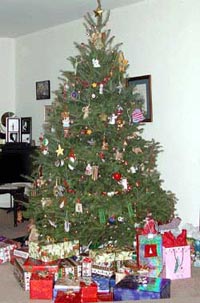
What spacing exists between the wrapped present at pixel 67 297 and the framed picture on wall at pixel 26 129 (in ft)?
12.0

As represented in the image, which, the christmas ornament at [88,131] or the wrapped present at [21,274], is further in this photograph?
the christmas ornament at [88,131]

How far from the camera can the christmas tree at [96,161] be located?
11.9ft

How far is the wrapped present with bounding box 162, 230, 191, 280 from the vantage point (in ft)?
11.8

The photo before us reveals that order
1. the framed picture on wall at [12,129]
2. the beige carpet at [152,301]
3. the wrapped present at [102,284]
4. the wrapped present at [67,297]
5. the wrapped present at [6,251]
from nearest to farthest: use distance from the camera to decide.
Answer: the wrapped present at [67,297]
the beige carpet at [152,301]
the wrapped present at [102,284]
the wrapped present at [6,251]
the framed picture on wall at [12,129]

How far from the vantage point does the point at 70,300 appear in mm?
3096

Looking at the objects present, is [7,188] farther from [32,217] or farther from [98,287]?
[98,287]

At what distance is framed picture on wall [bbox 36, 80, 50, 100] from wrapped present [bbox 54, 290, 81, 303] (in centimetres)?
359

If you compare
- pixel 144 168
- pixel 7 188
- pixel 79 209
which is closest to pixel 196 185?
pixel 144 168

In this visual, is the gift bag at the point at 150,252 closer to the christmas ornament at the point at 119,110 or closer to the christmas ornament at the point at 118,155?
the christmas ornament at the point at 118,155

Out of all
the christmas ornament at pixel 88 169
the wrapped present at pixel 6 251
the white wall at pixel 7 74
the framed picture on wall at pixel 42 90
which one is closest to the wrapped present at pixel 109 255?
the christmas ornament at pixel 88 169

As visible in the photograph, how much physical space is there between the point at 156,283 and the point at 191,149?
1.72m

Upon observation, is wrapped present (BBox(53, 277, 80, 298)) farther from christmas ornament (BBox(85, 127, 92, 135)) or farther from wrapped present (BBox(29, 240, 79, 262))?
christmas ornament (BBox(85, 127, 92, 135))

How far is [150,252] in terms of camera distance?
3588 millimetres

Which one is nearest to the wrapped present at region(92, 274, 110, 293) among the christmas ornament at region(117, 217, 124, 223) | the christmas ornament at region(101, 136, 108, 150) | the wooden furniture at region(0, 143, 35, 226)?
the christmas ornament at region(117, 217, 124, 223)
